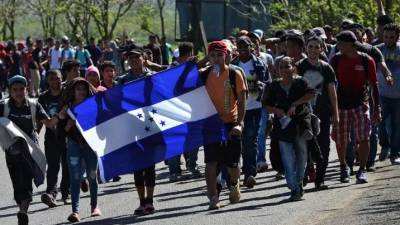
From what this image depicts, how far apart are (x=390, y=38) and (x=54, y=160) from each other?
4591 mm

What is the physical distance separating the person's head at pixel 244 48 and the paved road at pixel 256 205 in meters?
1.52

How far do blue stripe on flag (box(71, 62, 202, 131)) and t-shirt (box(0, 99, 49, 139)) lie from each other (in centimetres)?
35

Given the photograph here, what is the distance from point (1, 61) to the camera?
40.4 m

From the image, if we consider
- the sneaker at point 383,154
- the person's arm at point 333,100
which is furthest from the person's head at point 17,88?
the sneaker at point 383,154

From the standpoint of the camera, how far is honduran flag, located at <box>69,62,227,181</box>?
43.2 feet

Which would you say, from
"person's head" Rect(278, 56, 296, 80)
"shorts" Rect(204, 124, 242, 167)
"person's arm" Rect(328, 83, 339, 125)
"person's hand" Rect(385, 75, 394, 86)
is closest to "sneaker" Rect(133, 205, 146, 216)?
"shorts" Rect(204, 124, 242, 167)

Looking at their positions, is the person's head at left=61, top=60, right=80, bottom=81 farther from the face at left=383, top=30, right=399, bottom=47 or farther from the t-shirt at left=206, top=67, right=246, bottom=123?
the face at left=383, top=30, right=399, bottom=47

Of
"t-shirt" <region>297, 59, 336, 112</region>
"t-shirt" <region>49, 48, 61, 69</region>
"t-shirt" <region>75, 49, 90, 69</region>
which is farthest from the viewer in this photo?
"t-shirt" <region>49, 48, 61, 69</region>

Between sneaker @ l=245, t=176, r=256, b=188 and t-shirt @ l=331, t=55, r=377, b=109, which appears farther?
sneaker @ l=245, t=176, r=256, b=188

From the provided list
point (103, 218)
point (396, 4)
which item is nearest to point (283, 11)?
point (396, 4)

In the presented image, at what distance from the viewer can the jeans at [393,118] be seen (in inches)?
655

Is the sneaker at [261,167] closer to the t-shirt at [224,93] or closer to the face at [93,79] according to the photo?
Result: the face at [93,79]

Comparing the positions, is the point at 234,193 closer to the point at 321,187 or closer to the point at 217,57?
the point at 321,187

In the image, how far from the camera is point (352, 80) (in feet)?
48.7
